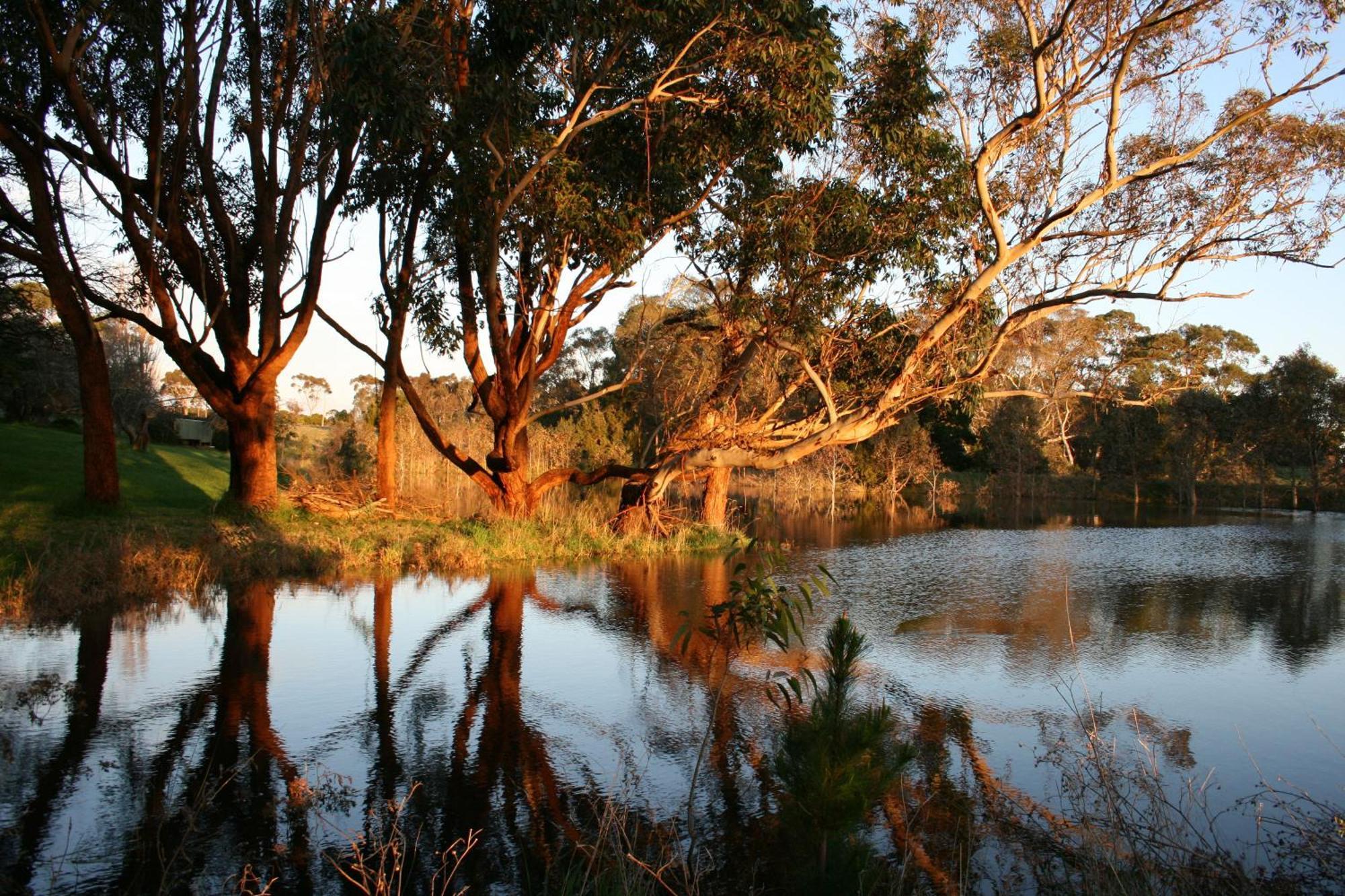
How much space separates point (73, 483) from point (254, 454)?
4.33 meters

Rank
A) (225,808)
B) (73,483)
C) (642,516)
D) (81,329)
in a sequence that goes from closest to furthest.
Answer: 1. (225,808)
2. (81,329)
3. (73,483)
4. (642,516)

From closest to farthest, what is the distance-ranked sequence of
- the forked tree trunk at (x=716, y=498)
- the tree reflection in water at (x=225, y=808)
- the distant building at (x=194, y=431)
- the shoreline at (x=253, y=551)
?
the tree reflection in water at (x=225, y=808) < the shoreline at (x=253, y=551) < the forked tree trunk at (x=716, y=498) < the distant building at (x=194, y=431)

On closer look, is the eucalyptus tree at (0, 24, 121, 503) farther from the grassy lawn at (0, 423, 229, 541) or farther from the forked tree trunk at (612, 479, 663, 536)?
the forked tree trunk at (612, 479, 663, 536)

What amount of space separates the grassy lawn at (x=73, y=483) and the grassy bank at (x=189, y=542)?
0.04 metres

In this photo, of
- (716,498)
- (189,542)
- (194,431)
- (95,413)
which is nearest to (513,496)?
(716,498)

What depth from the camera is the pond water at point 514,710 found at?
4301 millimetres

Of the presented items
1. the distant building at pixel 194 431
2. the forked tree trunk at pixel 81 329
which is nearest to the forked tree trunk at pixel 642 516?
the forked tree trunk at pixel 81 329

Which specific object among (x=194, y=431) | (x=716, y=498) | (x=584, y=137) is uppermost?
(x=584, y=137)

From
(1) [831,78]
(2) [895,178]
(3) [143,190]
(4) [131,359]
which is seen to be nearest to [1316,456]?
(2) [895,178]

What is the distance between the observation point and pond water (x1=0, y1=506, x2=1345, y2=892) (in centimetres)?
430

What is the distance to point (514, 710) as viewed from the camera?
6391mm

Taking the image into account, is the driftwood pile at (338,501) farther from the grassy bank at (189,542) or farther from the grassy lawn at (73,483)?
the grassy lawn at (73,483)

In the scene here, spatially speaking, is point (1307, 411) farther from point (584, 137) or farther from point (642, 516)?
point (584, 137)

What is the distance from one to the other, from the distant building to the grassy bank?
17.8 m
